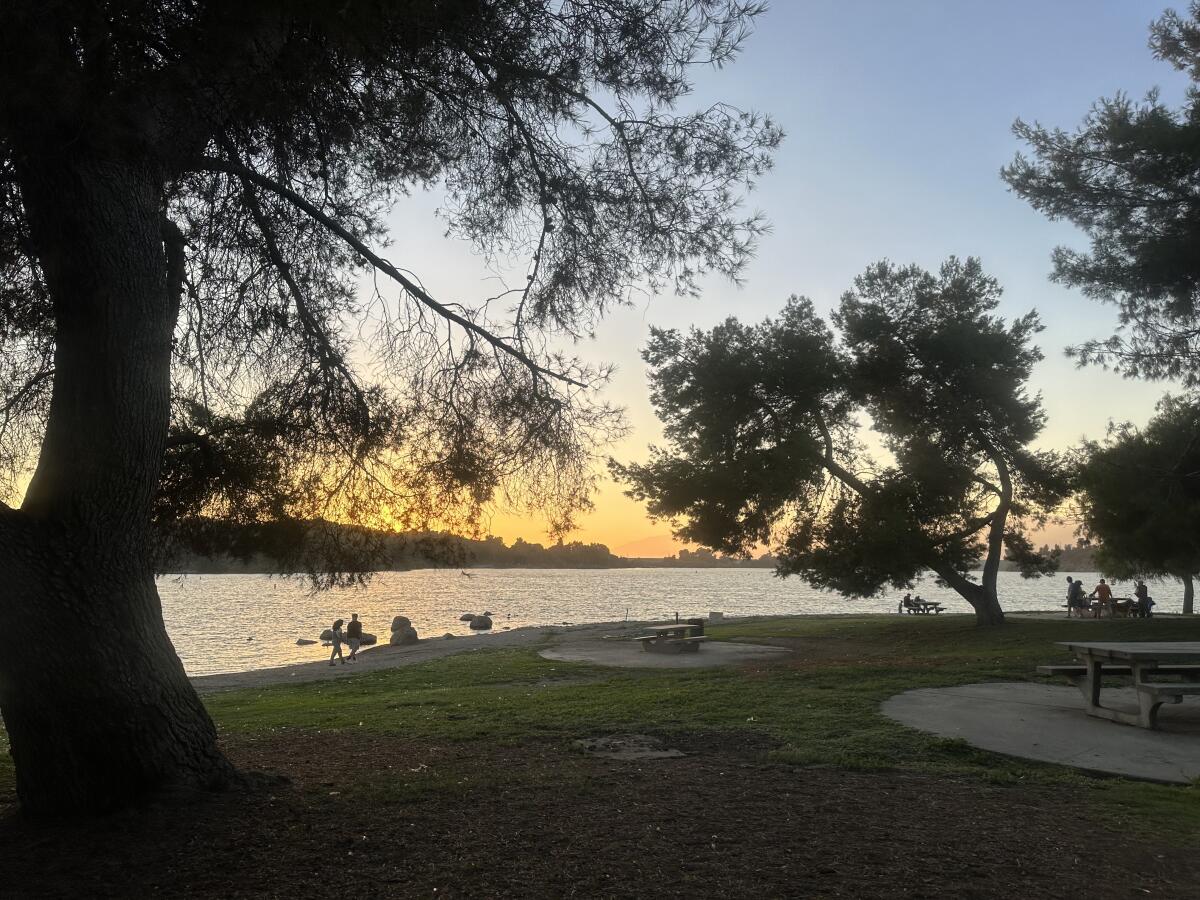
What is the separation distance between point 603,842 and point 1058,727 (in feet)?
17.9

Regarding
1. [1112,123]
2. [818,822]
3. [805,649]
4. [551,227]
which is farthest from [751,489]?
[818,822]

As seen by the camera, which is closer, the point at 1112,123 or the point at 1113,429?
the point at 1112,123

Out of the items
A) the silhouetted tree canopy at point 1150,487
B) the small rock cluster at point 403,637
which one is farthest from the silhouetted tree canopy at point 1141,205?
the small rock cluster at point 403,637

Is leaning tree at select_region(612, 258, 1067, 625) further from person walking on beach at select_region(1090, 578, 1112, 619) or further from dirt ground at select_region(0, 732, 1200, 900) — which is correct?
dirt ground at select_region(0, 732, 1200, 900)

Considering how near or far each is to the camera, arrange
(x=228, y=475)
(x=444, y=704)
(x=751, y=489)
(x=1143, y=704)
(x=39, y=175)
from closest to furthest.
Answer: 1. (x=39, y=175)
2. (x=228, y=475)
3. (x=1143, y=704)
4. (x=444, y=704)
5. (x=751, y=489)

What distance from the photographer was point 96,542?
500 centimetres

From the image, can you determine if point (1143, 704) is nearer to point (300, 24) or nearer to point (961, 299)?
point (300, 24)

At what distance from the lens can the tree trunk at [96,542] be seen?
4.82 metres

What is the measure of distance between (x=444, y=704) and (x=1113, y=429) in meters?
21.2

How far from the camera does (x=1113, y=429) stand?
2405 centimetres

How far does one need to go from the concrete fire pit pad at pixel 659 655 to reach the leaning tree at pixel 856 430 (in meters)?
4.05

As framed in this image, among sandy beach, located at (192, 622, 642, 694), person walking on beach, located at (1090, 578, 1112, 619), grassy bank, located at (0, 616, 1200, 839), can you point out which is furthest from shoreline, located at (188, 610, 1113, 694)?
person walking on beach, located at (1090, 578, 1112, 619)

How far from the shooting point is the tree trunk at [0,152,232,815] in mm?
4820

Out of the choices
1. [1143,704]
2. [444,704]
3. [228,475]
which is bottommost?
[444,704]
